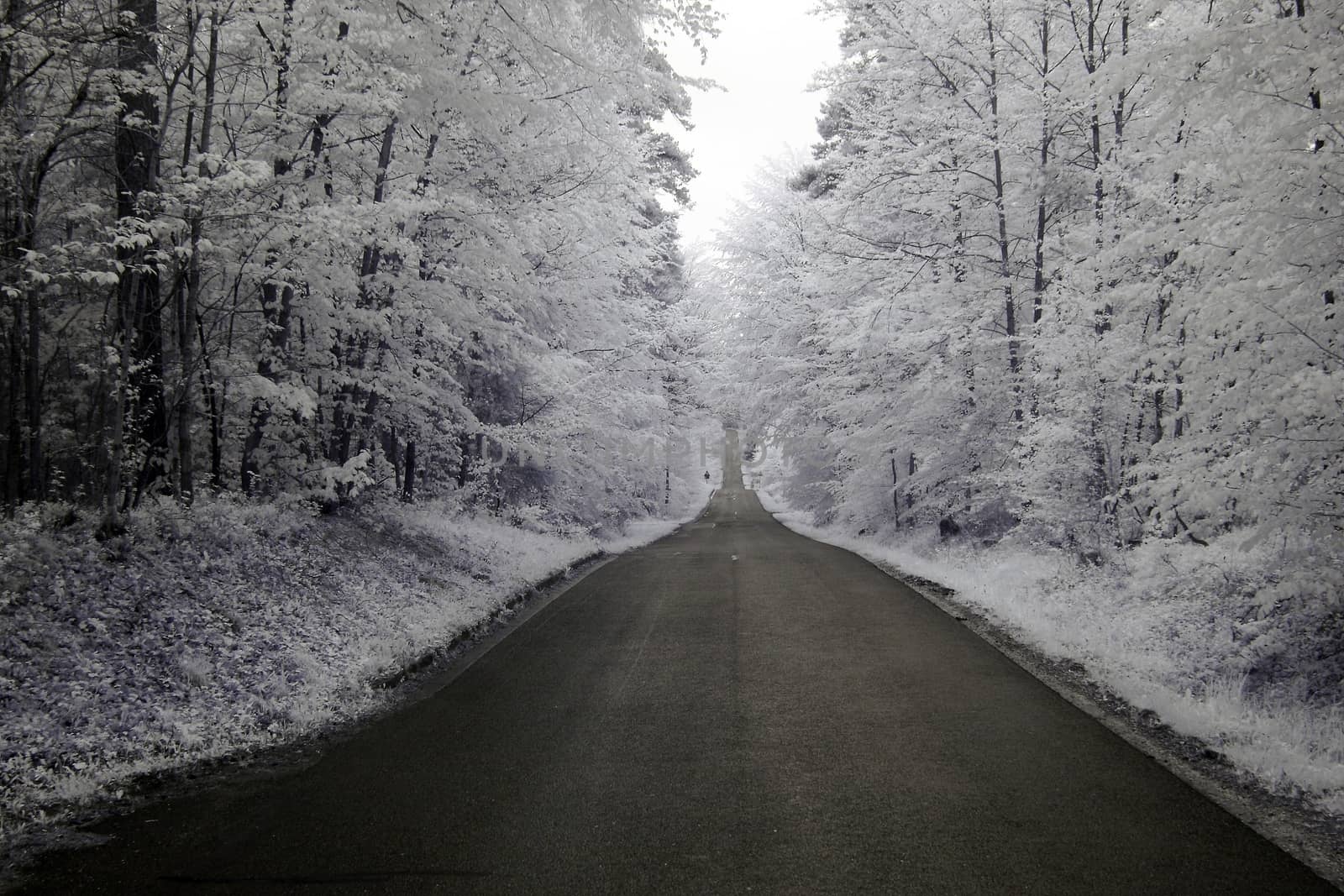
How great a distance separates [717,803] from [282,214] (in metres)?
6.68

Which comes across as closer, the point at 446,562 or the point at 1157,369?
the point at 1157,369

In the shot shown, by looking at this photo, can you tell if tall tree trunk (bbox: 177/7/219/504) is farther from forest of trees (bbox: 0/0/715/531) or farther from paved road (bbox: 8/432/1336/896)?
paved road (bbox: 8/432/1336/896)

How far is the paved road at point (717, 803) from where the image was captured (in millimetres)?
3977

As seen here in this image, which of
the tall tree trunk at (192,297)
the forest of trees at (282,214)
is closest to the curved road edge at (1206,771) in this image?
the forest of trees at (282,214)

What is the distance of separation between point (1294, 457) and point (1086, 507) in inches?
260

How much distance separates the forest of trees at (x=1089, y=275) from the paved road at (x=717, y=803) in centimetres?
254

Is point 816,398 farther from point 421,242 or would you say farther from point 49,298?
point 49,298

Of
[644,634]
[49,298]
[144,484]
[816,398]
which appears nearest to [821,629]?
[644,634]

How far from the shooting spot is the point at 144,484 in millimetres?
9062

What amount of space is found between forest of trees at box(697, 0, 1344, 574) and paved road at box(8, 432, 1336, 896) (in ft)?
8.34

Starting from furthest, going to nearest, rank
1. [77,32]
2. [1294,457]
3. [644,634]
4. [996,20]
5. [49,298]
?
[996,20], [49,298], [644,634], [77,32], [1294,457]

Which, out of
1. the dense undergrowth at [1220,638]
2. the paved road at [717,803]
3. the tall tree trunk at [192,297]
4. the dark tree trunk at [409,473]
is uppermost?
the tall tree trunk at [192,297]

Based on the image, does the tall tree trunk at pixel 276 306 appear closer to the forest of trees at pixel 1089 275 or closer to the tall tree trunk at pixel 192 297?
the tall tree trunk at pixel 192 297

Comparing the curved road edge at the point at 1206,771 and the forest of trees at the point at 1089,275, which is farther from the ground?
the forest of trees at the point at 1089,275
